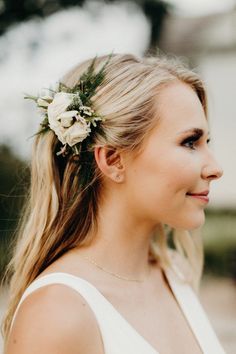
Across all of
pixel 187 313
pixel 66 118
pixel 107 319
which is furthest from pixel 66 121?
pixel 187 313

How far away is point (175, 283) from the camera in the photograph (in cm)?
292

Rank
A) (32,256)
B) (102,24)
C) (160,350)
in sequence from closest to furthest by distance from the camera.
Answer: (160,350), (32,256), (102,24)

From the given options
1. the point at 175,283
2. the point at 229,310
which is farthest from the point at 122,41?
the point at 175,283

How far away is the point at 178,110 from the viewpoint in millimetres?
2475

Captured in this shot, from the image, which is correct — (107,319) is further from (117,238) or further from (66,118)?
(66,118)

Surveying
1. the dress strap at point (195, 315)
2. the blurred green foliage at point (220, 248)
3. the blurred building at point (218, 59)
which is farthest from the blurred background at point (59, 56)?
the dress strap at point (195, 315)

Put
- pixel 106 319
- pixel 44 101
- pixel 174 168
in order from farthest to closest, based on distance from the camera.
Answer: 1. pixel 44 101
2. pixel 174 168
3. pixel 106 319

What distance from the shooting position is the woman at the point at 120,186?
7.98 feet

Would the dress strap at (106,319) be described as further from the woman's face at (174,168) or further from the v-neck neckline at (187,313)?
the woman's face at (174,168)

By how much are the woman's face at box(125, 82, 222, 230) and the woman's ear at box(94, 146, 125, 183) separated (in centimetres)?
3

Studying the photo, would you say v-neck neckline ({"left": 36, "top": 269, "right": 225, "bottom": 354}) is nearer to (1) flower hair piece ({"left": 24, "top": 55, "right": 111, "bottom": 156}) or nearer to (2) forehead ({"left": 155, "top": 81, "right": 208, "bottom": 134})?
(1) flower hair piece ({"left": 24, "top": 55, "right": 111, "bottom": 156})

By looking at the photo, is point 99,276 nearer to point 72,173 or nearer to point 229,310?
point 72,173

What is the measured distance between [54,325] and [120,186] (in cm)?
68

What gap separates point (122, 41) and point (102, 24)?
45 centimetres
